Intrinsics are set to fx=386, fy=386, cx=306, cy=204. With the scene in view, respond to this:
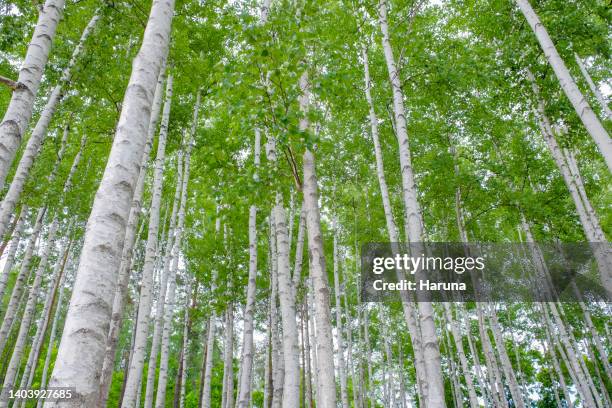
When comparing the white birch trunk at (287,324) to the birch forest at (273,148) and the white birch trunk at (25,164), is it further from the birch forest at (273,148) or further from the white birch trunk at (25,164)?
the white birch trunk at (25,164)

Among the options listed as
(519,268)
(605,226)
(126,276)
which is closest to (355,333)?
(519,268)

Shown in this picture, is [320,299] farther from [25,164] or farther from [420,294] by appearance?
[25,164]

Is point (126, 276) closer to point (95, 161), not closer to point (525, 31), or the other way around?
point (95, 161)

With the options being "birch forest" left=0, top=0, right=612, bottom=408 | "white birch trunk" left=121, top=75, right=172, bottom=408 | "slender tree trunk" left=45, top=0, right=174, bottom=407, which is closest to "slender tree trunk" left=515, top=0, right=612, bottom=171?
"birch forest" left=0, top=0, right=612, bottom=408

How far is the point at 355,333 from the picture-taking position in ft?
85.8

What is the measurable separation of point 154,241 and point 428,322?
5406 millimetres

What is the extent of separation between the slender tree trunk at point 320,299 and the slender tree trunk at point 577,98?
3.57 metres

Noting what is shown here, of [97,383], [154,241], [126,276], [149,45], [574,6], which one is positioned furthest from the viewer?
[574,6]

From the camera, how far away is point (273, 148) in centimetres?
611

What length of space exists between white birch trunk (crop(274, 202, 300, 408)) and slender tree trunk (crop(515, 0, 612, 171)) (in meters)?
4.14

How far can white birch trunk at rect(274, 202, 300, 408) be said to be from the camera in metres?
5.00

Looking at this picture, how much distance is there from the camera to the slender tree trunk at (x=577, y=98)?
4.78 metres

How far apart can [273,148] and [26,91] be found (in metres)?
3.22

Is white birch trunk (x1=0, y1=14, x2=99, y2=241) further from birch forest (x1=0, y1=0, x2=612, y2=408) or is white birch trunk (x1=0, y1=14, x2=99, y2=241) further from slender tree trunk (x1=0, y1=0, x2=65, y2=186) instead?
slender tree trunk (x1=0, y1=0, x2=65, y2=186)
